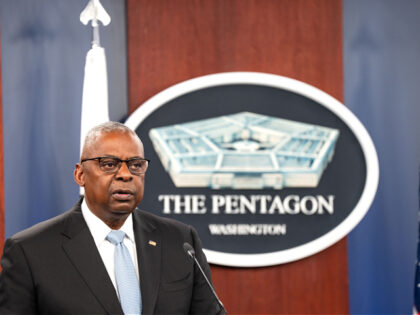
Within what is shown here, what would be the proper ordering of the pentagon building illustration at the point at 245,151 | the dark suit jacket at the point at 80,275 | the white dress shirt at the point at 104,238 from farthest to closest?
the pentagon building illustration at the point at 245,151 < the white dress shirt at the point at 104,238 < the dark suit jacket at the point at 80,275

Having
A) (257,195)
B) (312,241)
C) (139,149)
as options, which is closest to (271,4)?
(257,195)

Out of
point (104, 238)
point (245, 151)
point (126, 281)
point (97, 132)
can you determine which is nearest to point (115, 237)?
point (104, 238)

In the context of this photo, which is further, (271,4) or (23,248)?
(271,4)

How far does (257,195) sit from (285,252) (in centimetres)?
40

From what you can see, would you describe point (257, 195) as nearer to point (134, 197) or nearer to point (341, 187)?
point (341, 187)

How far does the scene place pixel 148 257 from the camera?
1.80 meters

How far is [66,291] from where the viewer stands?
166 centimetres

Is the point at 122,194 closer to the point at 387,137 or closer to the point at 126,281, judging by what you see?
the point at 126,281

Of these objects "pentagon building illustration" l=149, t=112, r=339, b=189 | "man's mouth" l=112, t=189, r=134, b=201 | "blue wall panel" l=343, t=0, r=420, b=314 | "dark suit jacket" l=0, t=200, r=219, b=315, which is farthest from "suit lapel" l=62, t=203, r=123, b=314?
"blue wall panel" l=343, t=0, r=420, b=314

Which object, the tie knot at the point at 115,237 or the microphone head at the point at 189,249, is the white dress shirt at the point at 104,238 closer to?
the tie knot at the point at 115,237

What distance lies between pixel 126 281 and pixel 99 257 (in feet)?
0.33

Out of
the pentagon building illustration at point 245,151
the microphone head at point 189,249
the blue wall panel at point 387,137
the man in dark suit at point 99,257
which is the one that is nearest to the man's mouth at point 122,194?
the man in dark suit at point 99,257

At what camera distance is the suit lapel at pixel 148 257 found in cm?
171

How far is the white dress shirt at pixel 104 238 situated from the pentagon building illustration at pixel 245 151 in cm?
214
